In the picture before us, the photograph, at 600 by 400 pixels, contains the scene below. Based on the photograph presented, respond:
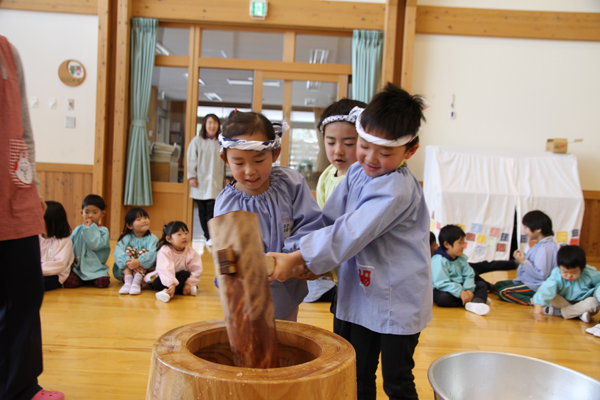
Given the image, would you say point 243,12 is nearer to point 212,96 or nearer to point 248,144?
point 212,96

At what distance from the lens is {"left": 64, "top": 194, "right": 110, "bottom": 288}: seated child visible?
10.7 ft

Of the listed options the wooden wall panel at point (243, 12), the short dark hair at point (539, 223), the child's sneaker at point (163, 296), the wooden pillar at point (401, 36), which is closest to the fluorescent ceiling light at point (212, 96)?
the wooden wall panel at point (243, 12)

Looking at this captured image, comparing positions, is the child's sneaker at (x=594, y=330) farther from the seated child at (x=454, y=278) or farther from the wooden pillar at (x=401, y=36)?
the wooden pillar at (x=401, y=36)

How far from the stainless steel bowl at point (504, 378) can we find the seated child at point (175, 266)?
234cm

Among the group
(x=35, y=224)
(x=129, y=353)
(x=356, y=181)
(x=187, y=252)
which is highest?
(x=356, y=181)

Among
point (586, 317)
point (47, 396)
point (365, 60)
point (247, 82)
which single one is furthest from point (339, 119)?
point (247, 82)

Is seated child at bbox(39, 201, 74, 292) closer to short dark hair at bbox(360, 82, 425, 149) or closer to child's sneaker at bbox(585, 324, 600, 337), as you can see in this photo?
short dark hair at bbox(360, 82, 425, 149)

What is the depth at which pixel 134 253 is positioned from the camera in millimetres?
3357

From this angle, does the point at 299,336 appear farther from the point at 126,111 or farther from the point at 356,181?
the point at 126,111

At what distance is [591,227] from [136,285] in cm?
564

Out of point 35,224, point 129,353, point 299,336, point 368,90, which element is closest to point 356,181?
point 299,336

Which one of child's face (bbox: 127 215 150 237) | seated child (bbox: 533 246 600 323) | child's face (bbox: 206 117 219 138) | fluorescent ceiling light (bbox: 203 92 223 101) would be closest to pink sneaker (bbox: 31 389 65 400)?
child's face (bbox: 127 215 150 237)

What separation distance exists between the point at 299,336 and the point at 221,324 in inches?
7.5

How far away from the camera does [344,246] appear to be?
3.59 ft
